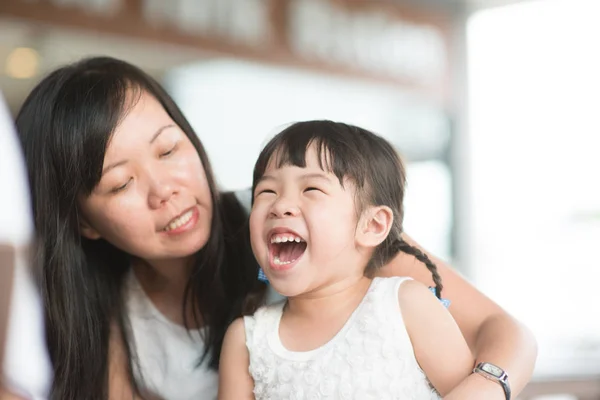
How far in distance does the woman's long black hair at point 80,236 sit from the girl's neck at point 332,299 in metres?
0.17

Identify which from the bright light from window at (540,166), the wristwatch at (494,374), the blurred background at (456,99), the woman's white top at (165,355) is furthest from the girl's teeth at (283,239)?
the bright light from window at (540,166)

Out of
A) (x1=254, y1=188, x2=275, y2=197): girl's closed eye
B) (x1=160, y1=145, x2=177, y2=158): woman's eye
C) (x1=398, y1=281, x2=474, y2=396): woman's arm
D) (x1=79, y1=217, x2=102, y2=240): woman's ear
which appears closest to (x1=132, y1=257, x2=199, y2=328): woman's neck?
(x1=79, y1=217, x2=102, y2=240): woman's ear

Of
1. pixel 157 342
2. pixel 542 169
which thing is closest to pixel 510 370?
pixel 157 342

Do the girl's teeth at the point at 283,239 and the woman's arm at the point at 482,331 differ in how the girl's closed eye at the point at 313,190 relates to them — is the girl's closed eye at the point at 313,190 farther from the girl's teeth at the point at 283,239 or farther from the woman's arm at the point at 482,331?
the woman's arm at the point at 482,331

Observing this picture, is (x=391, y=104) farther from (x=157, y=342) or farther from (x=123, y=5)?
(x=157, y=342)

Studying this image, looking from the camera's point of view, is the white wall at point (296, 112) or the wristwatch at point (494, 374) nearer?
the wristwatch at point (494, 374)

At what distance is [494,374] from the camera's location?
3.09 feet

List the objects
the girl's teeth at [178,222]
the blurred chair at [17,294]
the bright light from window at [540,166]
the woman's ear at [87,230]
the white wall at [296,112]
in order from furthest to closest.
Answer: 1. the bright light from window at [540,166]
2. the white wall at [296,112]
3. the woman's ear at [87,230]
4. the girl's teeth at [178,222]
5. the blurred chair at [17,294]

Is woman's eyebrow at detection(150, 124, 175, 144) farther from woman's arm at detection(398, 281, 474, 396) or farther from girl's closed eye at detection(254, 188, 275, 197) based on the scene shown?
woman's arm at detection(398, 281, 474, 396)

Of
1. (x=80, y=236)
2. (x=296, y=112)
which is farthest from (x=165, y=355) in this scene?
(x=296, y=112)

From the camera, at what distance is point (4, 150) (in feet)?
3.41

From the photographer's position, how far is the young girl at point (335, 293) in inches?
37.1

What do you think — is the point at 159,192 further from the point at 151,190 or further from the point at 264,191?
the point at 264,191

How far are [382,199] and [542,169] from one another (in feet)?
8.37
